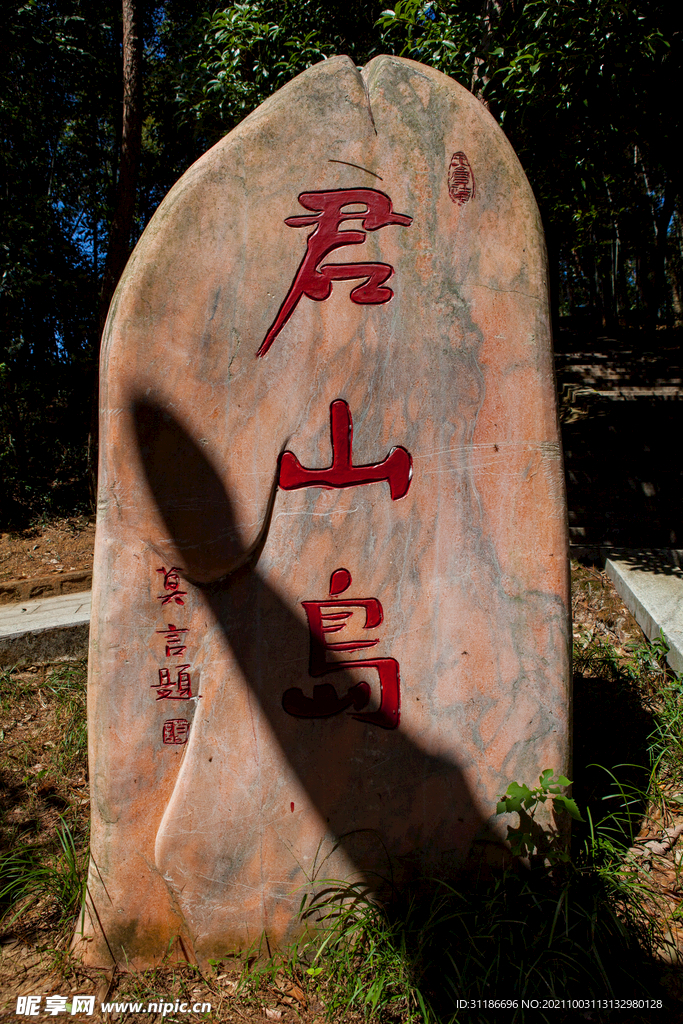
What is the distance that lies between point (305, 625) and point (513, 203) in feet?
4.97

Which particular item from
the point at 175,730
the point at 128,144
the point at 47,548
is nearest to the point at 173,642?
the point at 175,730

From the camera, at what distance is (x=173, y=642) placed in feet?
6.85

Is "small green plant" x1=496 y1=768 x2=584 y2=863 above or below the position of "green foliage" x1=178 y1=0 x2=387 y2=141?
below

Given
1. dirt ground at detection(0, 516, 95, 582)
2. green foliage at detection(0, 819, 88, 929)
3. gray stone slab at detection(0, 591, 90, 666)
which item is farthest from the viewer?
dirt ground at detection(0, 516, 95, 582)

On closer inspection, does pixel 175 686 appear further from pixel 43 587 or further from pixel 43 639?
pixel 43 587

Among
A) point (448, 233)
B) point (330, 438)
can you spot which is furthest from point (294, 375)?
point (448, 233)

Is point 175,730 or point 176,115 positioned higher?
point 176,115

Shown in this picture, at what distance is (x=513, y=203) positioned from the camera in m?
2.10

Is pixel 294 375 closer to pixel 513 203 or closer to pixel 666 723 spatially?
pixel 513 203

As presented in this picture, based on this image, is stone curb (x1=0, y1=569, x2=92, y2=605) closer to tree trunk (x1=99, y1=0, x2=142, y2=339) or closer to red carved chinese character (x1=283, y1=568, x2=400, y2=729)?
tree trunk (x1=99, y1=0, x2=142, y2=339)

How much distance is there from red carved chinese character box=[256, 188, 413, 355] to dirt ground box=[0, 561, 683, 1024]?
2.00 m

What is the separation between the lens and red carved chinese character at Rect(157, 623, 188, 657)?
2.09 metres

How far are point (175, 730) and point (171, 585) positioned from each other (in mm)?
467

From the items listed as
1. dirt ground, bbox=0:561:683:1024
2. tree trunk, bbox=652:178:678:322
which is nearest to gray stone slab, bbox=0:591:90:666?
dirt ground, bbox=0:561:683:1024
